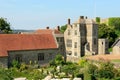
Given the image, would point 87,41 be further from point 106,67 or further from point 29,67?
point 106,67

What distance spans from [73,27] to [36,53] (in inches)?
452

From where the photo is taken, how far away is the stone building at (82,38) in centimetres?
Answer: 5403

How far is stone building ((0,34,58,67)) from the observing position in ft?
142

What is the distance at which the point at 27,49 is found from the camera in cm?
4509

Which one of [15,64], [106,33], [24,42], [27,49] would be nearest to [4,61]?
[15,64]

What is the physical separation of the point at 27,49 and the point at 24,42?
Result: 179 cm

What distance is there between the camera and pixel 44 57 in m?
46.8

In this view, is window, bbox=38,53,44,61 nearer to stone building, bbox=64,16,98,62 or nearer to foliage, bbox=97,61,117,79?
stone building, bbox=64,16,98,62

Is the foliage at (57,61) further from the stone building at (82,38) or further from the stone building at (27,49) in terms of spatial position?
the stone building at (82,38)

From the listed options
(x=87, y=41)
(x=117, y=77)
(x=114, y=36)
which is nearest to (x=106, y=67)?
(x=117, y=77)

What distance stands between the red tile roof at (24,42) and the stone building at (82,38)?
5876 millimetres

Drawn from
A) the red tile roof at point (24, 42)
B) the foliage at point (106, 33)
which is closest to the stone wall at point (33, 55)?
the red tile roof at point (24, 42)

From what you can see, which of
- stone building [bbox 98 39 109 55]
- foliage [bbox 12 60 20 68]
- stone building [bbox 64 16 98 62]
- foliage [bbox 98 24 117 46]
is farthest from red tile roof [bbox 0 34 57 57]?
foliage [bbox 98 24 117 46]

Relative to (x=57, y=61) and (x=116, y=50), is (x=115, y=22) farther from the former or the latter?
(x=57, y=61)
